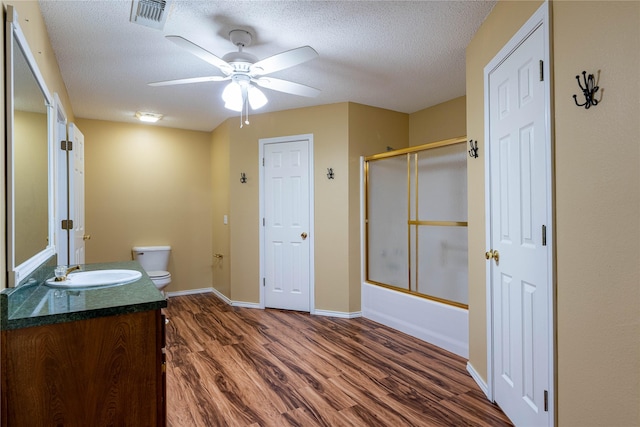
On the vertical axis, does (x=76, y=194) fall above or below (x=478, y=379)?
above

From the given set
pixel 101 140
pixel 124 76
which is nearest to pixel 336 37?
pixel 124 76

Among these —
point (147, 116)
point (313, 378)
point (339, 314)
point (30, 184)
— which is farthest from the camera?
point (147, 116)

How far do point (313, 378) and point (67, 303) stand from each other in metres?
1.62

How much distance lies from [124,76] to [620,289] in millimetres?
3530

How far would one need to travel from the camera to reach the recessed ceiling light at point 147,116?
13.4 ft

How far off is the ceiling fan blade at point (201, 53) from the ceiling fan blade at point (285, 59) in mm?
160

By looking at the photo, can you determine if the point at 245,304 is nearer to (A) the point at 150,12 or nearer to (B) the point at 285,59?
(B) the point at 285,59

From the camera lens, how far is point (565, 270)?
1380 mm

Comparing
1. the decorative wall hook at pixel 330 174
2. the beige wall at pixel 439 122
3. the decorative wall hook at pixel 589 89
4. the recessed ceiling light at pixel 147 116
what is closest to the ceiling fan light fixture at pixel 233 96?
the decorative wall hook at pixel 330 174

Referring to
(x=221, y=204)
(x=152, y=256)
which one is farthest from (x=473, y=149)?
(x=152, y=256)

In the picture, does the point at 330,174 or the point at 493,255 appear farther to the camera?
the point at 330,174

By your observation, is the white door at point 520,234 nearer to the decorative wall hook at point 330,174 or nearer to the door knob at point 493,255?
the door knob at point 493,255

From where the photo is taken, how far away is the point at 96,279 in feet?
6.14

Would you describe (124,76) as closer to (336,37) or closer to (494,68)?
(336,37)
